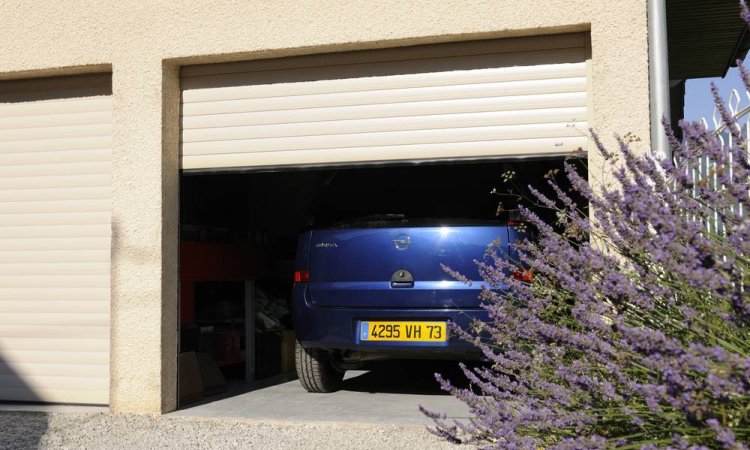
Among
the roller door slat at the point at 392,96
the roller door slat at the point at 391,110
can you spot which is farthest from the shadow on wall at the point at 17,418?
the roller door slat at the point at 392,96

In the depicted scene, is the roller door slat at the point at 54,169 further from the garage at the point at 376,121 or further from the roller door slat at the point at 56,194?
the garage at the point at 376,121

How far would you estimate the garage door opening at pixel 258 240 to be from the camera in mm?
6242

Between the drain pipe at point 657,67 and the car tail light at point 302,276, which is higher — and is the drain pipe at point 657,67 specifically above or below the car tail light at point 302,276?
above

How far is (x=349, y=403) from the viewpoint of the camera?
6188 millimetres

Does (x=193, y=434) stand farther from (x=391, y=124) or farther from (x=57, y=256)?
(x=391, y=124)

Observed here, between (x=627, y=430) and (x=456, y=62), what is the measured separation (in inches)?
136

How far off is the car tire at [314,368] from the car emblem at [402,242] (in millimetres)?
1139

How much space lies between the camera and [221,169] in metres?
6.11

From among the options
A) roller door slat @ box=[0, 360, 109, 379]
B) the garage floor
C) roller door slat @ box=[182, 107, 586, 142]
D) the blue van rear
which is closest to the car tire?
the garage floor

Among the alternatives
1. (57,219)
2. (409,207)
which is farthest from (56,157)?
(409,207)

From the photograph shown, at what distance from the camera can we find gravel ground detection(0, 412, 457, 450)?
4895 mm

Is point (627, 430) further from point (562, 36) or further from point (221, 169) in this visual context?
point (221, 169)

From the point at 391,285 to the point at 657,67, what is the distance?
2347 millimetres

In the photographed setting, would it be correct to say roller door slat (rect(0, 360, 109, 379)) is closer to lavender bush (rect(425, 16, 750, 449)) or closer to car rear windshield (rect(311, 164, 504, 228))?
car rear windshield (rect(311, 164, 504, 228))
